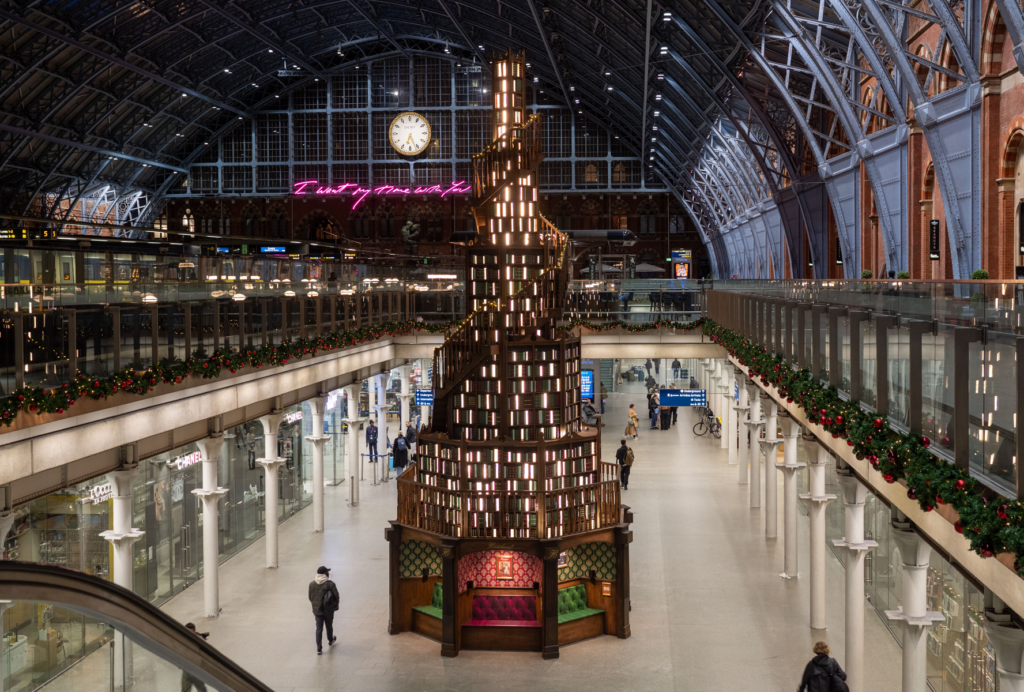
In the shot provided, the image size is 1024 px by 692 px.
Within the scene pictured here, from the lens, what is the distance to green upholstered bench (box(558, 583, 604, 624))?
17812 mm

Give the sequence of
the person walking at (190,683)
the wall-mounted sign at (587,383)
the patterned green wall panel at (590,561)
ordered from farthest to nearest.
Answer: the wall-mounted sign at (587,383), the patterned green wall panel at (590,561), the person walking at (190,683)

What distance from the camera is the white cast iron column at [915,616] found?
1105 centimetres

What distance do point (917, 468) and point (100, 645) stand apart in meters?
6.28

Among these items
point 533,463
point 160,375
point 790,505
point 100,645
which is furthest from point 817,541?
point 100,645

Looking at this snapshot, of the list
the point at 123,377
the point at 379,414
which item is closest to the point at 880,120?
the point at 379,414

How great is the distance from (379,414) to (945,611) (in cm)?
2327

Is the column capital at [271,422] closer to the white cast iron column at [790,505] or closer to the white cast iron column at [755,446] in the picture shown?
the white cast iron column at [790,505]

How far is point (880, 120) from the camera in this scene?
2914 cm

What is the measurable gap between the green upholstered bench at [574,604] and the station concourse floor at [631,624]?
0.52 m

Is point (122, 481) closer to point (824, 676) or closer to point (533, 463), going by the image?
point (533, 463)

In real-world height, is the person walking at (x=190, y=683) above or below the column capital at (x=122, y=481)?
above

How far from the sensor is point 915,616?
1109 centimetres

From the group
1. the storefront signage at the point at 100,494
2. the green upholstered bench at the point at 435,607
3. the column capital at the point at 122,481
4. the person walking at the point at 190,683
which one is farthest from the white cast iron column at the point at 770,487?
the person walking at the point at 190,683

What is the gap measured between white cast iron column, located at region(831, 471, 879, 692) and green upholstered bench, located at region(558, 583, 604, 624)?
16.5 ft
